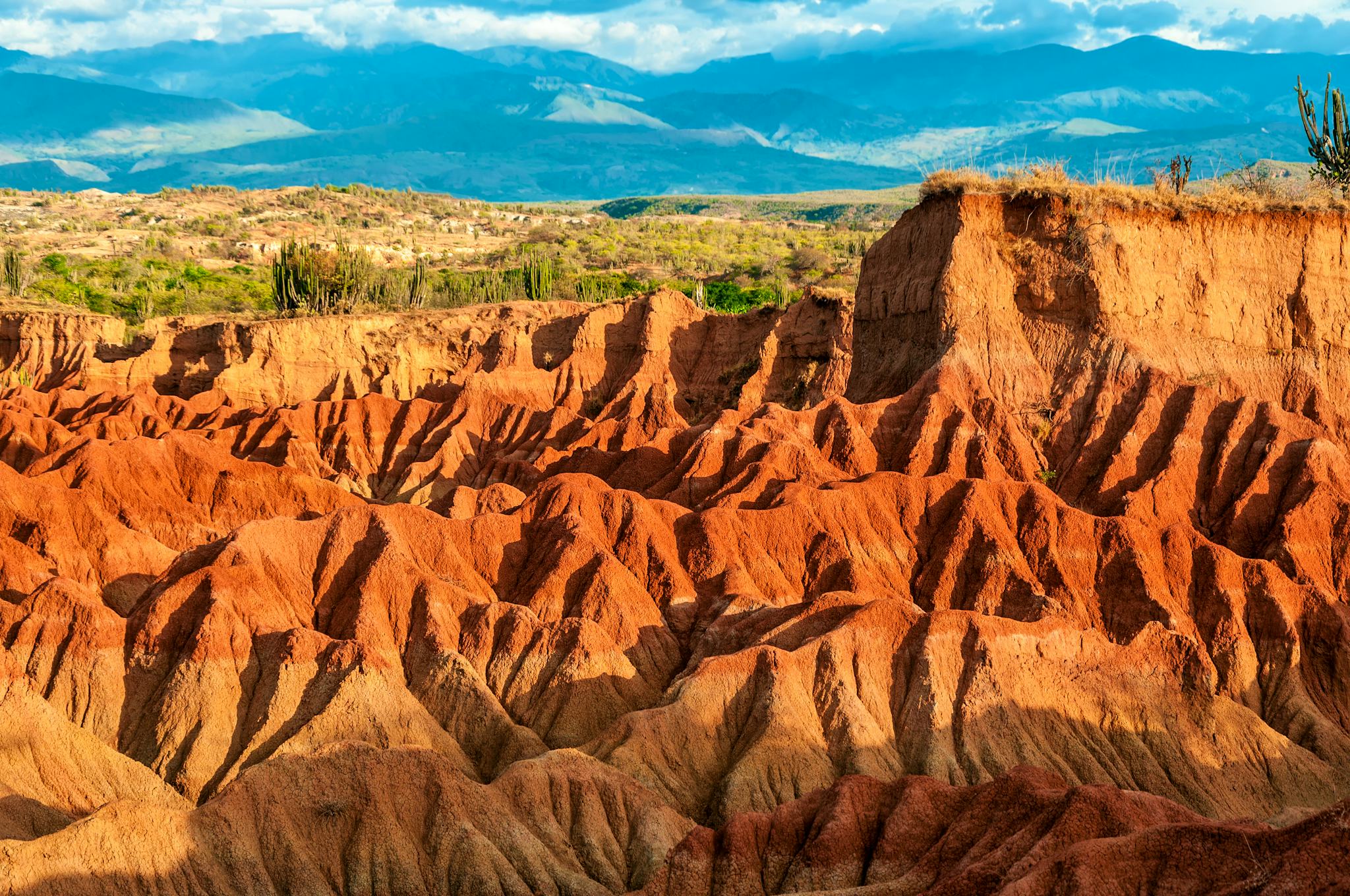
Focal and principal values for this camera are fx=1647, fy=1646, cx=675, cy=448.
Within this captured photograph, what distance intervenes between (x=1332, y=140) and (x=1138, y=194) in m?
11.7

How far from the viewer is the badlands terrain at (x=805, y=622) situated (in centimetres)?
3195

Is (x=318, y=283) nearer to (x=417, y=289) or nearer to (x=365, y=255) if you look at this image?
(x=417, y=289)

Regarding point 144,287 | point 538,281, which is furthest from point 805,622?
point 144,287

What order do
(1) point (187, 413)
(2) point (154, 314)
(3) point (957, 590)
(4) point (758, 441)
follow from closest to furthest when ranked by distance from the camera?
(3) point (957, 590), (4) point (758, 441), (1) point (187, 413), (2) point (154, 314)

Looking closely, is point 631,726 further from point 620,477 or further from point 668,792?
point 620,477

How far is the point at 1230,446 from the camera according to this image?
53375 millimetres

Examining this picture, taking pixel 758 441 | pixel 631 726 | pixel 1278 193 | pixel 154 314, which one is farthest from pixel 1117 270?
pixel 154 314

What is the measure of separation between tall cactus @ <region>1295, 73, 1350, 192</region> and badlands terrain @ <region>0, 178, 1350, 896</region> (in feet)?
19.0

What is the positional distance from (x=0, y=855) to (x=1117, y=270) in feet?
137

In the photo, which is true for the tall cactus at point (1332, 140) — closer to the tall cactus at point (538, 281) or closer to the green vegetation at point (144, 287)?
the tall cactus at point (538, 281)

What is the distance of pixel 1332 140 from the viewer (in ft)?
213

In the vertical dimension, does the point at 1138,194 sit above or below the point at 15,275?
above

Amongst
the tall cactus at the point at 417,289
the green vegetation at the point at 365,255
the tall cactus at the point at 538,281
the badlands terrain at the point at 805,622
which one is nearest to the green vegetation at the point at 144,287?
the green vegetation at the point at 365,255

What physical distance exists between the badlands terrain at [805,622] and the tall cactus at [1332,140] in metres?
5.78
